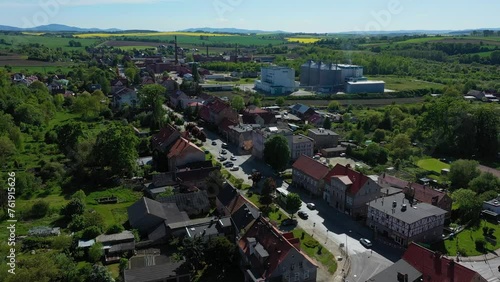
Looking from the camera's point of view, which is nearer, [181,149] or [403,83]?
[181,149]

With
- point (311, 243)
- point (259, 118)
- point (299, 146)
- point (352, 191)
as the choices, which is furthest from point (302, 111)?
point (311, 243)

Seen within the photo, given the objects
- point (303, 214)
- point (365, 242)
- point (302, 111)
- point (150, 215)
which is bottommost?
point (365, 242)

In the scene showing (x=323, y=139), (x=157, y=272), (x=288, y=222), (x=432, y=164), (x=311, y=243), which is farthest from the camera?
(x=323, y=139)

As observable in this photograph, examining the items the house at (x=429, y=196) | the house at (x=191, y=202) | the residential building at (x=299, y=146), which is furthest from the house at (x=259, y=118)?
the house at (x=429, y=196)

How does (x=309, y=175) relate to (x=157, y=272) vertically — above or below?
above

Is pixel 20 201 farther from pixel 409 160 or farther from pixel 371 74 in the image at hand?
pixel 371 74

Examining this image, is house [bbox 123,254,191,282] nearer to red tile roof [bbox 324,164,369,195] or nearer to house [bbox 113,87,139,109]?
red tile roof [bbox 324,164,369,195]

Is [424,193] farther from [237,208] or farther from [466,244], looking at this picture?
[237,208]

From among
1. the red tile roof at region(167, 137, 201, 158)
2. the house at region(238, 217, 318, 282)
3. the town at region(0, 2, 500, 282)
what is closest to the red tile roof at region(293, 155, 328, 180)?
the town at region(0, 2, 500, 282)
